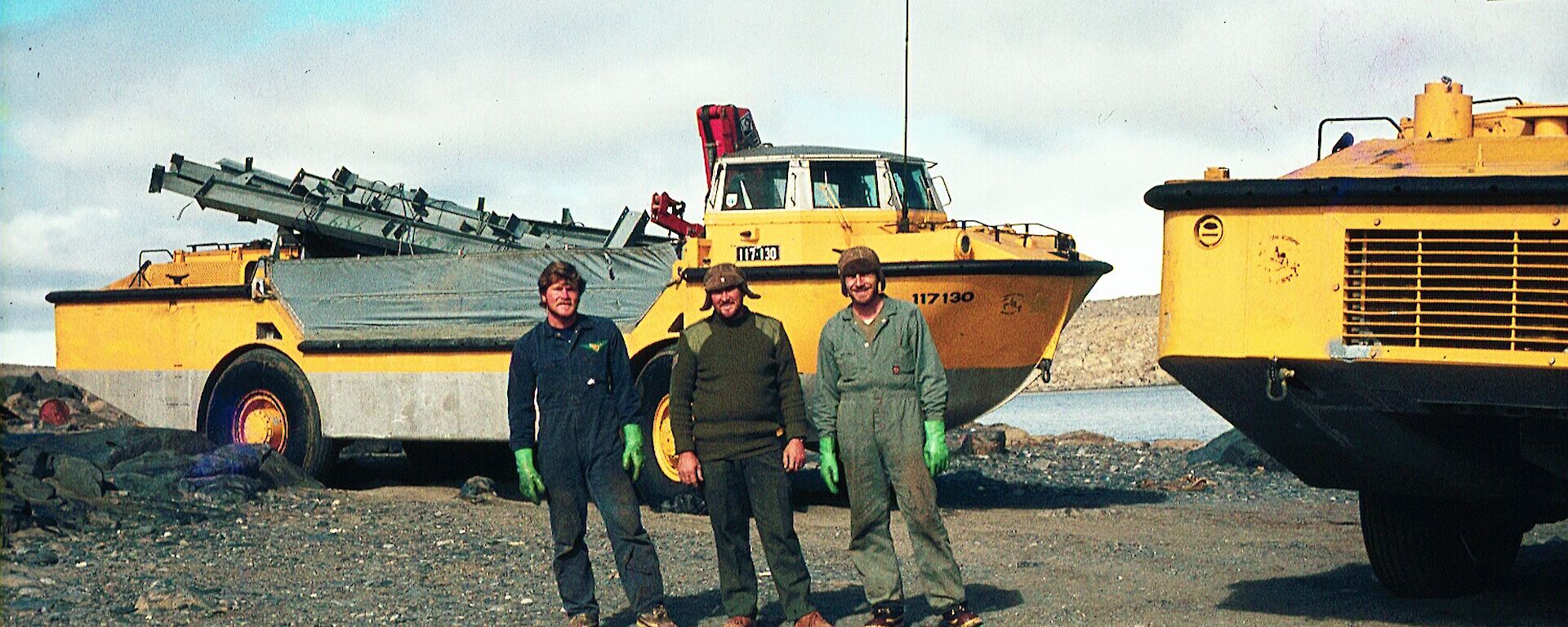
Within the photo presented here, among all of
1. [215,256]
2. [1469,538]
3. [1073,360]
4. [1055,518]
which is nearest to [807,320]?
[1055,518]

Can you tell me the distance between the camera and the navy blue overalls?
7.42 m

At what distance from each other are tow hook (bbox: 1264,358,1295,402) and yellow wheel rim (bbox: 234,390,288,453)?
10030 millimetres

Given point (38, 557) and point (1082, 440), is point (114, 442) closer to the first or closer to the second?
point (38, 557)

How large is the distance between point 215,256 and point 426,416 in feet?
9.48

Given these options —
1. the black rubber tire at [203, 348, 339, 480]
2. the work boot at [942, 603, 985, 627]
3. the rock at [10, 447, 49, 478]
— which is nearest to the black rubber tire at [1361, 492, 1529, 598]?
the work boot at [942, 603, 985, 627]

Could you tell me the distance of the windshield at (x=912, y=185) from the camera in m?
13.0

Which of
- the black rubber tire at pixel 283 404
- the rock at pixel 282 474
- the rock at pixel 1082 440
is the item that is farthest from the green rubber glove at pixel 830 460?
the rock at pixel 1082 440

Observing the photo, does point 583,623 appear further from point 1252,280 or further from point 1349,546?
point 1349,546

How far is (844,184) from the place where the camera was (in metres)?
12.9

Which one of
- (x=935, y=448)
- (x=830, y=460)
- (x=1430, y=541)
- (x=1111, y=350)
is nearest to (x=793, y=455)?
(x=830, y=460)

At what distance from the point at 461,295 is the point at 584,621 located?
6.95 m

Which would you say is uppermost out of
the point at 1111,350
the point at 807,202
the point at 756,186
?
the point at 756,186

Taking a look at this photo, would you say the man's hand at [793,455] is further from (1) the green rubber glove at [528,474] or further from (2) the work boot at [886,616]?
(1) the green rubber glove at [528,474]

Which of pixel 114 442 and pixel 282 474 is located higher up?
pixel 114 442
